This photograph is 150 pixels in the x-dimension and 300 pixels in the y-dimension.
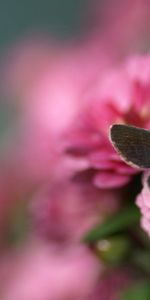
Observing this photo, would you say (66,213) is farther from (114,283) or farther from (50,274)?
(50,274)

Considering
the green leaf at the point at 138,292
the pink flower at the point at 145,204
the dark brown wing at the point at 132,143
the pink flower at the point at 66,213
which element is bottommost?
the green leaf at the point at 138,292

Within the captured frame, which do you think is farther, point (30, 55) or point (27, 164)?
point (30, 55)

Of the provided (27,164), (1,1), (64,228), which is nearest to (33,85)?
(27,164)

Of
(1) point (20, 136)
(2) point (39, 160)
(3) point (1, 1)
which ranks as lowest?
(2) point (39, 160)

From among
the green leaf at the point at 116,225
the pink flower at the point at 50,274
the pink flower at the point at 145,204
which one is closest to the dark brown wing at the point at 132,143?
the pink flower at the point at 145,204

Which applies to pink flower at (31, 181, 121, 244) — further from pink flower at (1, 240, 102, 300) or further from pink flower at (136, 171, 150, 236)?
pink flower at (136, 171, 150, 236)

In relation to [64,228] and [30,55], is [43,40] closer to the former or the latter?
[30,55]

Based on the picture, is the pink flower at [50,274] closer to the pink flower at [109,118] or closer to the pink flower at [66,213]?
the pink flower at [66,213]
